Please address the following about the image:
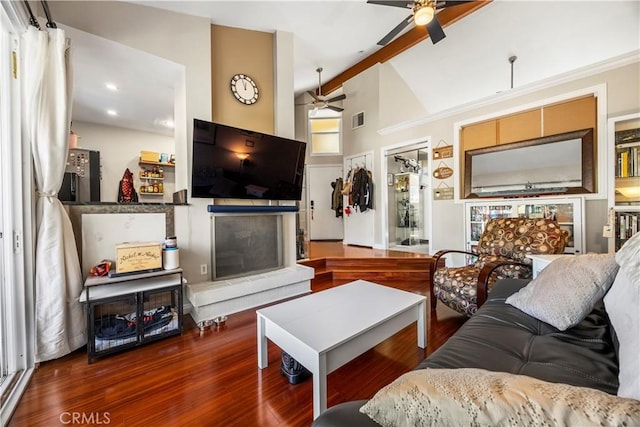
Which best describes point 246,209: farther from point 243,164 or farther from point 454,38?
point 454,38

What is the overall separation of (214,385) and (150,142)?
5304 millimetres

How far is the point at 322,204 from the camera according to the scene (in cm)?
636

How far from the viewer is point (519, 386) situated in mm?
475

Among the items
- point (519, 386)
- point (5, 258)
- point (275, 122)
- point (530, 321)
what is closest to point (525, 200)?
point (530, 321)

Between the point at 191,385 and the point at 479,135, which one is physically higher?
the point at 479,135

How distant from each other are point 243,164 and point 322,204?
3.72 m

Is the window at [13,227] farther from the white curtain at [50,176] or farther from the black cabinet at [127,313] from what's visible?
the black cabinet at [127,313]

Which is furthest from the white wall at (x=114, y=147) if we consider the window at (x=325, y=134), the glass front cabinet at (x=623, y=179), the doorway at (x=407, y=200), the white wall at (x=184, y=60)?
the glass front cabinet at (x=623, y=179)

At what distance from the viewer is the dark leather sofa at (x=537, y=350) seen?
95 centimetres

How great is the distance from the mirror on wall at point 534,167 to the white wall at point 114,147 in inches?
212

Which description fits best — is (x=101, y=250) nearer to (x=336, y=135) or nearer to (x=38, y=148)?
(x=38, y=148)

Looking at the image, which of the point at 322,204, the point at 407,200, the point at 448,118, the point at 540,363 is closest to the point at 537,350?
the point at 540,363

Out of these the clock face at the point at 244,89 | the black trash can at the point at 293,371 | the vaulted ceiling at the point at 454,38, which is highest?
→ the vaulted ceiling at the point at 454,38

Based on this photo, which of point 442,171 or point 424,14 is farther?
point 442,171
